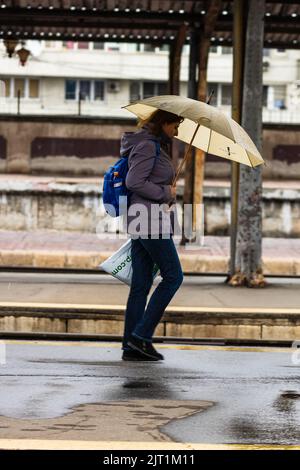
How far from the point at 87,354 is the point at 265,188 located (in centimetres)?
2045

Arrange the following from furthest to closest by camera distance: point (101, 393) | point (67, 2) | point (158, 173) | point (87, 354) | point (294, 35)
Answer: point (294, 35) → point (67, 2) → point (87, 354) → point (158, 173) → point (101, 393)

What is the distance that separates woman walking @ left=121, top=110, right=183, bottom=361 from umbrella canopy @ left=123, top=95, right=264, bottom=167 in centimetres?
15

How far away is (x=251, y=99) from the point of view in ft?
45.1

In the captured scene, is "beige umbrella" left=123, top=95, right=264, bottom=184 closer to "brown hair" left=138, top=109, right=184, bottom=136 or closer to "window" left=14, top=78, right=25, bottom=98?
"brown hair" left=138, top=109, right=184, bottom=136

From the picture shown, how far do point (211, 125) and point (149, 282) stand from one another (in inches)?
49.2

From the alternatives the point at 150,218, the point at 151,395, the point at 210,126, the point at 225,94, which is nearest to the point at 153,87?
A: the point at 225,94

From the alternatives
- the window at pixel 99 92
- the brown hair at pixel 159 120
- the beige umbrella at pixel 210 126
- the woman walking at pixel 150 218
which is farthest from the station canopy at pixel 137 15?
the window at pixel 99 92

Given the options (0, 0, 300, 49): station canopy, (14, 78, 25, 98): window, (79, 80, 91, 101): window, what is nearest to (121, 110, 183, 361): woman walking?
(0, 0, 300, 49): station canopy

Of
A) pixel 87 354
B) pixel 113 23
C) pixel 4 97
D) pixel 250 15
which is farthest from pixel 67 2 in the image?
pixel 4 97

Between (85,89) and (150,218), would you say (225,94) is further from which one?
(150,218)

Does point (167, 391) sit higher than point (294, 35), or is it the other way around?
point (294, 35)

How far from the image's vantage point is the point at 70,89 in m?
60.4

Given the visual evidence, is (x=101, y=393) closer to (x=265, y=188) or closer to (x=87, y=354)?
(x=87, y=354)

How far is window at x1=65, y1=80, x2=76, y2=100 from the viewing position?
60.3 m
